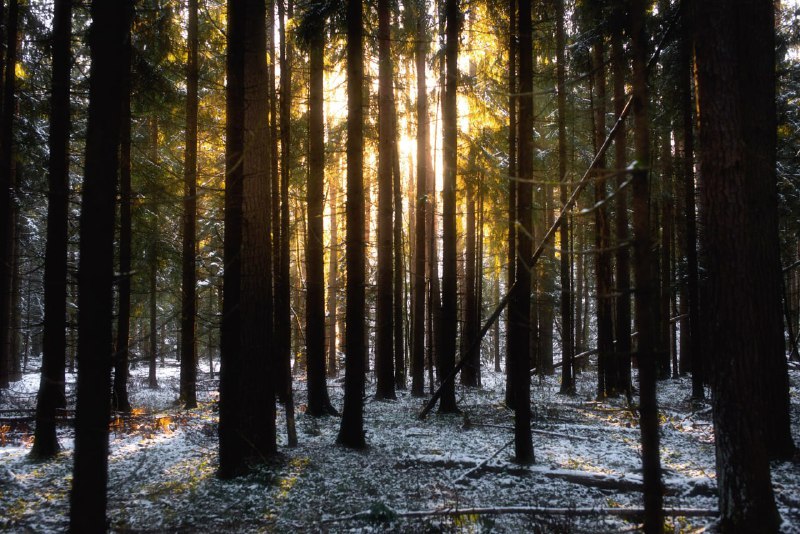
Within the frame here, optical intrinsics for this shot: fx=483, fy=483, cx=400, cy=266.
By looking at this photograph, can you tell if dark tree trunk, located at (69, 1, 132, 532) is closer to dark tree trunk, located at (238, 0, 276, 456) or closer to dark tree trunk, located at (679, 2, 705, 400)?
dark tree trunk, located at (238, 0, 276, 456)

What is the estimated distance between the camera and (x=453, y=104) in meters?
11.2

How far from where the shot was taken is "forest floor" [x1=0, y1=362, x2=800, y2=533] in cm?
590

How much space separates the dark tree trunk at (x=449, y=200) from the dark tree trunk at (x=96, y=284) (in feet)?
25.2

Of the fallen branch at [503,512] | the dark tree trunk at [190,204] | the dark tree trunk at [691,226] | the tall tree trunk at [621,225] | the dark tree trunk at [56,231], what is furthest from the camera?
the dark tree trunk at [190,204]

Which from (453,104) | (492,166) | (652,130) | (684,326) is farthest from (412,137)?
(684,326)

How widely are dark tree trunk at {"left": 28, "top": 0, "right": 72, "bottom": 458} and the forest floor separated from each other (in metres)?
0.82

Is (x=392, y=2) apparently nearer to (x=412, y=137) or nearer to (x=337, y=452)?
(x=412, y=137)

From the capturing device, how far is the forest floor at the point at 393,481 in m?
5.90

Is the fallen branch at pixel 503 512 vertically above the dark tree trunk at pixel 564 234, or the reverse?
the dark tree trunk at pixel 564 234

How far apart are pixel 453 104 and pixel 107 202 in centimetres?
838

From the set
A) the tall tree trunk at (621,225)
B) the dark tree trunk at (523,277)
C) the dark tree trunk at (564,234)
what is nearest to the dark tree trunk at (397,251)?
the dark tree trunk at (564,234)

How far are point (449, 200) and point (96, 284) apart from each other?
856cm

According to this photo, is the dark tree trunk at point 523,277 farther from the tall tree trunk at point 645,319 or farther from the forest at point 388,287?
the tall tree trunk at point 645,319

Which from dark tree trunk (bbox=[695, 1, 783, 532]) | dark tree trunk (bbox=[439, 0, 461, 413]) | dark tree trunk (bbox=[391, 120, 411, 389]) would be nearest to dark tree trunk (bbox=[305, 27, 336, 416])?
dark tree trunk (bbox=[391, 120, 411, 389])
